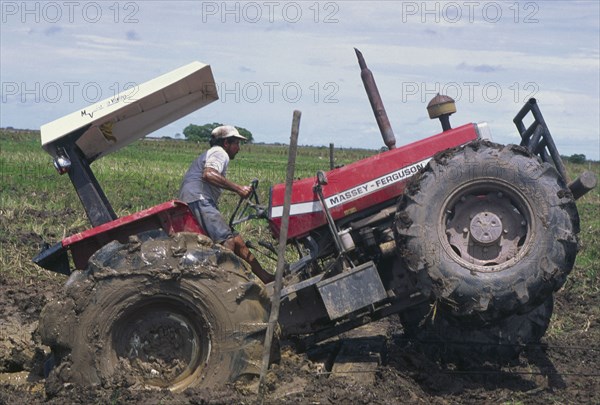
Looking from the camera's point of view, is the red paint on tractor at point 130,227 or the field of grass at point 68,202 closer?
the red paint on tractor at point 130,227

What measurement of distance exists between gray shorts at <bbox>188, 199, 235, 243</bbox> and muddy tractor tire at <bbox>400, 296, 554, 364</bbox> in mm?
1638

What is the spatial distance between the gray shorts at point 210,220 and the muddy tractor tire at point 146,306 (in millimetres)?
553

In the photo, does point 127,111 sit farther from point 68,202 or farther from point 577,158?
point 577,158

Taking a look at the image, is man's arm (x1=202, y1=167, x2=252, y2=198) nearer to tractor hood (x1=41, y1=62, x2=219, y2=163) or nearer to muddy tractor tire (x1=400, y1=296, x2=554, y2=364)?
tractor hood (x1=41, y1=62, x2=219, y2=163)

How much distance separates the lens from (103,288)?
5938 millimetres

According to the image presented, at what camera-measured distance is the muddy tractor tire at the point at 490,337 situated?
6.90 metres

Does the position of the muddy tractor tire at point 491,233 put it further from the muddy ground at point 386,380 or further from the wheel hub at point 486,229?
the muddy ground at point 386,380

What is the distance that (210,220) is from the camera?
661 centimetres

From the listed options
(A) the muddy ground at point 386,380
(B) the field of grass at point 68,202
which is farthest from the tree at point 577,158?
(A) the muddy ground at point 386,380

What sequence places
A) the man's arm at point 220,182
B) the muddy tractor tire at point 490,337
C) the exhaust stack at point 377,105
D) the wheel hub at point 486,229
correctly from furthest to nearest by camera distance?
the muddy tractor tire at point 490,337 < the exhaust stack at point 377,105 < the man's arm at point 220,182 < the wheel hub at point 486,229

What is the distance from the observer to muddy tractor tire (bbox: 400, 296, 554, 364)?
6.90 metres

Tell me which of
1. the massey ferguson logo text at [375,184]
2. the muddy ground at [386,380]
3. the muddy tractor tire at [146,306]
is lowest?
the muddy ground at [386,380]

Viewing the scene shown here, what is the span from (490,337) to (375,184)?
1.56 m

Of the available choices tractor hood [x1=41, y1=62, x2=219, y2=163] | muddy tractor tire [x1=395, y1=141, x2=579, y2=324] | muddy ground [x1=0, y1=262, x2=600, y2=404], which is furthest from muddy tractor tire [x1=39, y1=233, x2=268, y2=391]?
muddy tractor tire [x1=395, y1=141, x2=579, y2=324]
